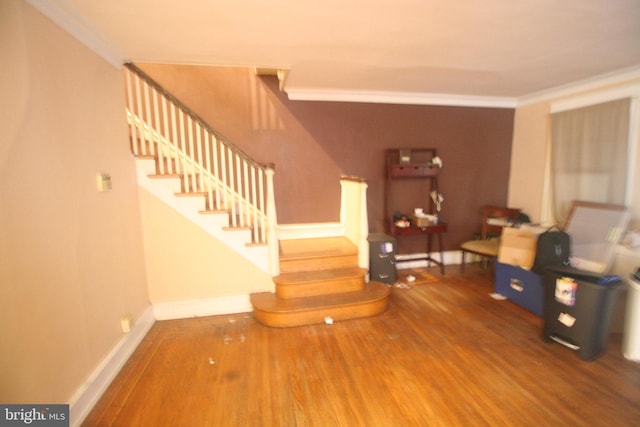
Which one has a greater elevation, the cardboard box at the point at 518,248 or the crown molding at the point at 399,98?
the crown molding at the point at 399,98

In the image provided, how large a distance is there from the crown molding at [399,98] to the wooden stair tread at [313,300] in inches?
101

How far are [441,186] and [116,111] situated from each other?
4165 mm

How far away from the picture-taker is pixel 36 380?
1.48 meters

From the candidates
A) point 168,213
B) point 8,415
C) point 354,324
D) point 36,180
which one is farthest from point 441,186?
point 8,415

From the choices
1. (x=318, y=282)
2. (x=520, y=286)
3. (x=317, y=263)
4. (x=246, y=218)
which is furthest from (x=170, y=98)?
(x=520, y=286)

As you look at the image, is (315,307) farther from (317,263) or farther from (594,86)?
(594,86)

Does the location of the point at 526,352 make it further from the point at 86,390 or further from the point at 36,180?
the point at 36,180

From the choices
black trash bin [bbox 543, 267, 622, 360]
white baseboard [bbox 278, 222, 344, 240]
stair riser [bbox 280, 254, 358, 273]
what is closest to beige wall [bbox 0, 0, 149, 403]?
stair riser [bbox 280, 254, 358, 273]

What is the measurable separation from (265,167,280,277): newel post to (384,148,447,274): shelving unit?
1.74m

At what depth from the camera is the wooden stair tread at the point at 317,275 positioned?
306 cm

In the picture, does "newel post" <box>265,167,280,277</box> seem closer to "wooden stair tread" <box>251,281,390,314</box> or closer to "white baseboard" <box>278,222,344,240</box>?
"wooden stair tread" <box>251,281,390,314</box>

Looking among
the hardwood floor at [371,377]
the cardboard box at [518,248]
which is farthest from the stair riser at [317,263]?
the cardboard box at [518,248]

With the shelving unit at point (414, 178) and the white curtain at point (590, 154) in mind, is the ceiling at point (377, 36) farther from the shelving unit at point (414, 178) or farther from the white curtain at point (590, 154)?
the shelving unit at point (414, 178)

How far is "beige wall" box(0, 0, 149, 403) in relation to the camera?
139 centimetres
